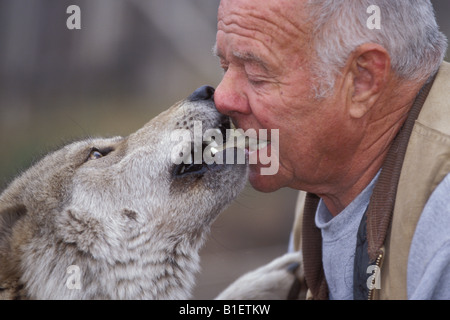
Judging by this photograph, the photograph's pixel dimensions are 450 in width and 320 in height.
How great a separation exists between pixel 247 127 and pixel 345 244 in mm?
801

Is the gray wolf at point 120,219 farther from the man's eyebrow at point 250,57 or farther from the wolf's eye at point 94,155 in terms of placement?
the man's eyebrow at point 250,57

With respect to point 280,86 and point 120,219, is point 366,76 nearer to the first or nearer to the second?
point 280,86

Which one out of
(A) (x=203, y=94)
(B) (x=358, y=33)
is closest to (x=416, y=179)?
(B) (x=358, y=33)

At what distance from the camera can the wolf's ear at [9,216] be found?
10.0 feet

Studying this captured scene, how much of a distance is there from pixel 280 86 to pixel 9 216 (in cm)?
152

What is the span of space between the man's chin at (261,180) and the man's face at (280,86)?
8 cm

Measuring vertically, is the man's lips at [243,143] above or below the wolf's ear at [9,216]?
above

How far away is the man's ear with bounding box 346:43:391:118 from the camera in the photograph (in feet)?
9.39

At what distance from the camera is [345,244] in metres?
3.19

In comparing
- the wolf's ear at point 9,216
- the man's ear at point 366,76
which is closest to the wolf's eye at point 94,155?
the wolf's ear at point 9,216

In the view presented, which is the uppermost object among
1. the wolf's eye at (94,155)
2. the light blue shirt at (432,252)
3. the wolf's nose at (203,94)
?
the wolf's nose at (203,94)

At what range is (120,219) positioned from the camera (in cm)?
306

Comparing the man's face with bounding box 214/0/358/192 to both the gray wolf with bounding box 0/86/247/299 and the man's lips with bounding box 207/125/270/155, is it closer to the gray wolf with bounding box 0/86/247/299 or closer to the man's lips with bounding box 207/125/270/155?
the man's lips with bounding box 207/125/270/155
